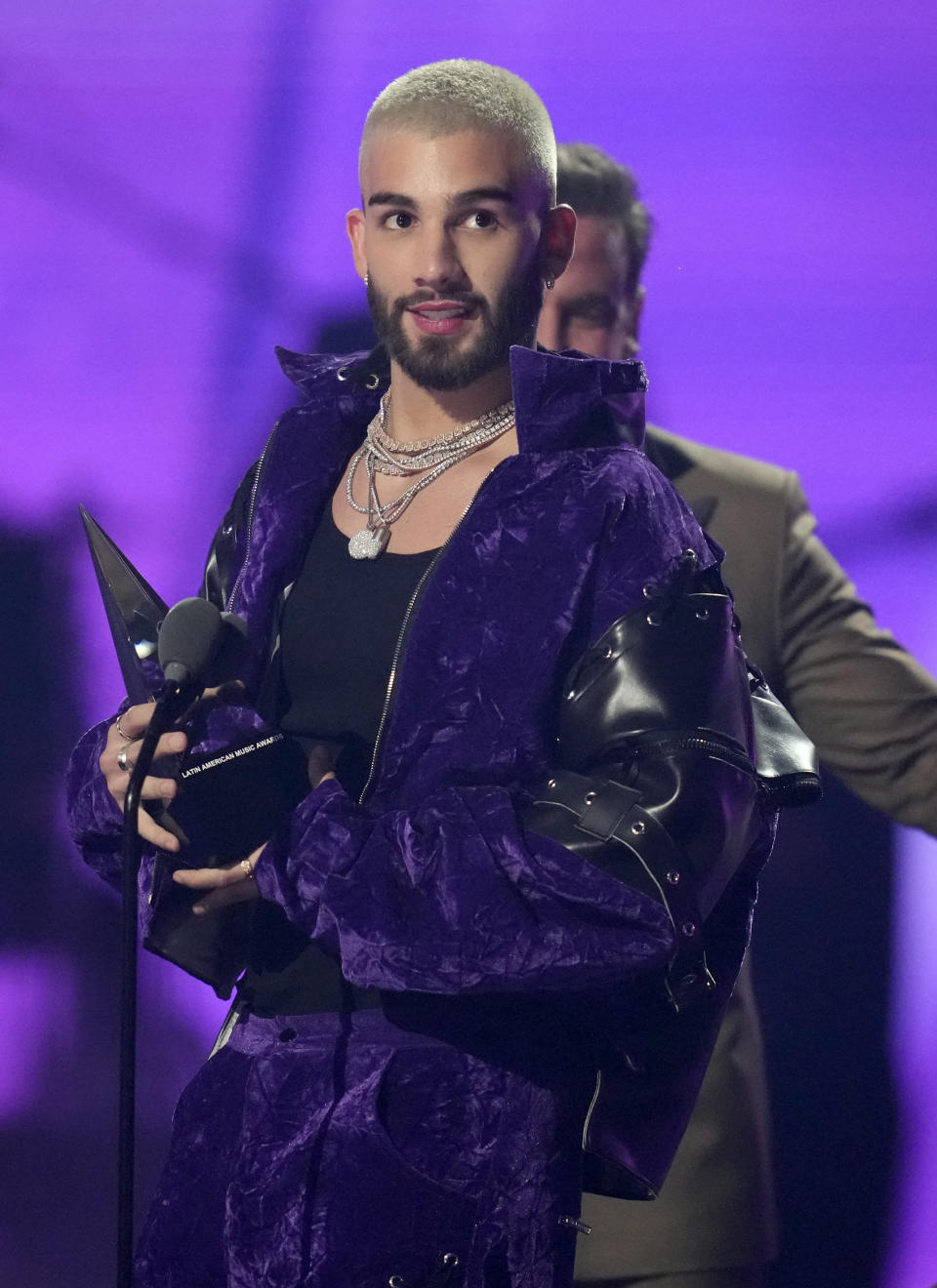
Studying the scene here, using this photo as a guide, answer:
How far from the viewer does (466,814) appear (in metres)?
1.13

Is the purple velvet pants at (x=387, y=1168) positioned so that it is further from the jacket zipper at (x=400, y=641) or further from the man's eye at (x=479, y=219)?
the man's eye at (x=479, y=219)

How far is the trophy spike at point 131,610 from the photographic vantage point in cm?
133

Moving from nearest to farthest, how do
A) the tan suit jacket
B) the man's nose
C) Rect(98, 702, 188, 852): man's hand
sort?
Rect(98, 702, 188, 852): man's hand → the man's nose → the tan suit jacket

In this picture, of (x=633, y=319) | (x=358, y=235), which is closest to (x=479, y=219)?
(x=358, y=235)

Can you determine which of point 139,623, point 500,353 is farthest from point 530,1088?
point 500,353

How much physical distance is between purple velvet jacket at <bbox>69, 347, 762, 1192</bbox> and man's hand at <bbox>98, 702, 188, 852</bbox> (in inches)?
2.1

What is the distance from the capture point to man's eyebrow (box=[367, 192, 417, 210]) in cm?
133

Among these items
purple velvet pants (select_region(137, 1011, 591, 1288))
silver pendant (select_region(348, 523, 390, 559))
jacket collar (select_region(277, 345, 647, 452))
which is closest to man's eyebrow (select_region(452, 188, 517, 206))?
jacket collar (select_region(277, 345, 647, 452))

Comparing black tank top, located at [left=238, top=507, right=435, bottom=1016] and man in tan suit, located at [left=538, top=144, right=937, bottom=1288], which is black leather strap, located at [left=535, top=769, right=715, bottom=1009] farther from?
man in tan suit, located at [left=538, top=144, right=937, bottom=1288]

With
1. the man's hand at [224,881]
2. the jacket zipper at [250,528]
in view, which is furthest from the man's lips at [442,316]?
the man's hand at [224,881]

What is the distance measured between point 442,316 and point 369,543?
22 cm

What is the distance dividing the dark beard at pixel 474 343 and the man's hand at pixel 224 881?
464mm

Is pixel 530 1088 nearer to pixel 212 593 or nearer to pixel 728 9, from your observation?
pixel 212 593

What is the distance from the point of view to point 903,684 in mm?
2053
